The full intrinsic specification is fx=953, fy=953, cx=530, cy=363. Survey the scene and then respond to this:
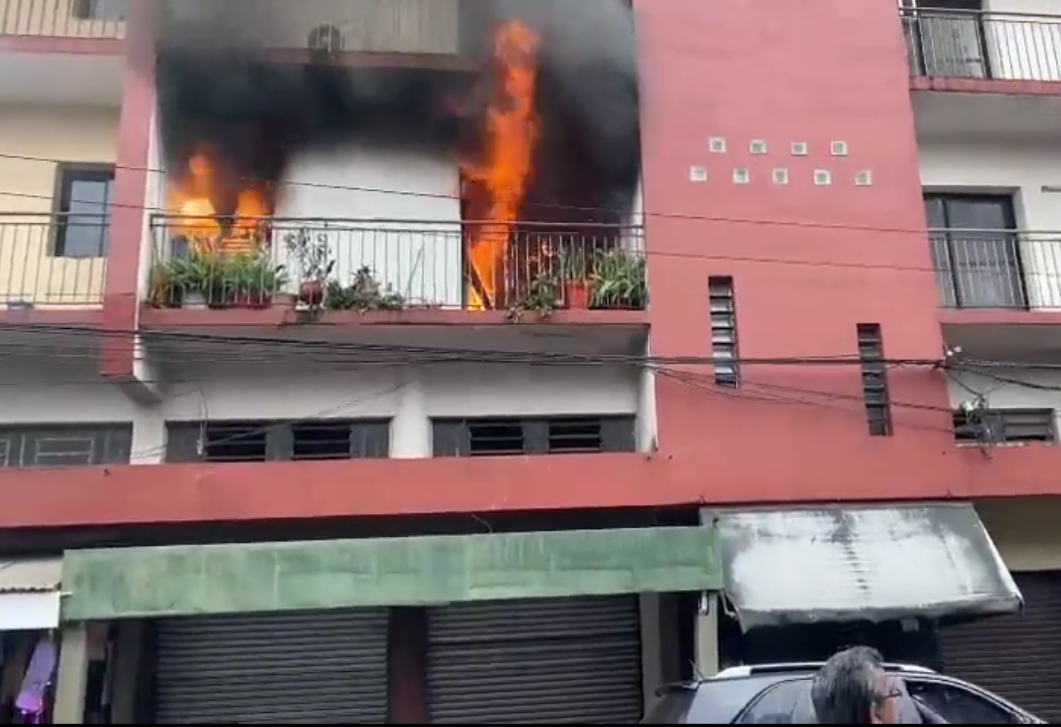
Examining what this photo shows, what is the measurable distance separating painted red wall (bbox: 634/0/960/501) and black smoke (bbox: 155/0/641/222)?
616mm

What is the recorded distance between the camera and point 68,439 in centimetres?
1030

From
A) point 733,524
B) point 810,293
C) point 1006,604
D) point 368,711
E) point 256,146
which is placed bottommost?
point 368,711

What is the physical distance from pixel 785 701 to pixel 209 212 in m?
8.15

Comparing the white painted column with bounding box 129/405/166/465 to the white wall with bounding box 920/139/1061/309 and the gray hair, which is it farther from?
the white wall with bounding box 920/139/1061/309

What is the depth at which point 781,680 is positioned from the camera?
6.63 meters

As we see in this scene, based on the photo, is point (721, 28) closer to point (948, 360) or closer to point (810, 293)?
point (810, 293)

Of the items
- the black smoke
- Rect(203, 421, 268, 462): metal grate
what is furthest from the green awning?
the black smoke

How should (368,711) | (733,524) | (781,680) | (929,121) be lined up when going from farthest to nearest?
(929,121) → (368,711) → (733,524) → (781,680)

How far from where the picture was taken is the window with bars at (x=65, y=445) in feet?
33.4

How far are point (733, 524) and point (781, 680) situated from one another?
2789 millimetres

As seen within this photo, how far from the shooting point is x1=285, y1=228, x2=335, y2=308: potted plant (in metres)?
9.91

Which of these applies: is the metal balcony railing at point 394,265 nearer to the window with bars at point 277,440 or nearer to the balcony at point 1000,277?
the window with bars at point 277,440

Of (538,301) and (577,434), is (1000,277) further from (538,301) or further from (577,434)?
(538,301)

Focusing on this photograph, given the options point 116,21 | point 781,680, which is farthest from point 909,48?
point 116,21
